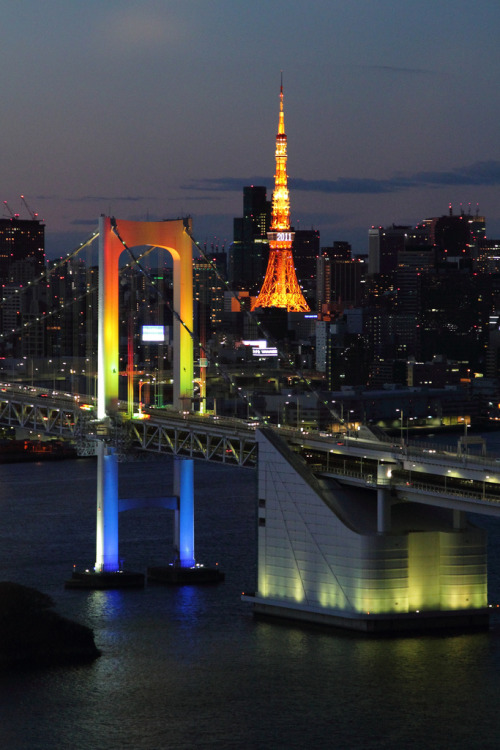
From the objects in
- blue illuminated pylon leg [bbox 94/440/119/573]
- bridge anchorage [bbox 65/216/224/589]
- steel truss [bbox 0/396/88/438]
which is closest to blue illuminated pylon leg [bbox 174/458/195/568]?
bridge anchorage [bbox 65/216/224/589]

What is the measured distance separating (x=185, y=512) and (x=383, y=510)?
17.8ft

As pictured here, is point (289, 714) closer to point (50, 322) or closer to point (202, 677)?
point (202, 677)

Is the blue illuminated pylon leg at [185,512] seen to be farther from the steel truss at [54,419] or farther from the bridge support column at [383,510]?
the bridge support column at [383,510]

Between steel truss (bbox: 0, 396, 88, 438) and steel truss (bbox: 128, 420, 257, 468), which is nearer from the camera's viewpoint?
steel truss (bbox: 128, 420, 257, 468)

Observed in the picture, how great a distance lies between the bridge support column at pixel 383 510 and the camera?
75.7ft

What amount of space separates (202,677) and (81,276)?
44.0 metres

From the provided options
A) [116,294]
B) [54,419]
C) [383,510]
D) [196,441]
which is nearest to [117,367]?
[116,294]

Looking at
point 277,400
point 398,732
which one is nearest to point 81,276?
point 277,400

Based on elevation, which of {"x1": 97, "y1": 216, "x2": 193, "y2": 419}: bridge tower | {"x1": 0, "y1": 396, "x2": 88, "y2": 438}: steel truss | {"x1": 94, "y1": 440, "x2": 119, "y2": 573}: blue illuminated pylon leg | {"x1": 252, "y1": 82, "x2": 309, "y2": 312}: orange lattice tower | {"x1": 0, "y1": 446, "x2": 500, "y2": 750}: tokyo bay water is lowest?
{"x1": 0, "y1": 446, "x2": 500, "y2": 750}: tokyo bay water

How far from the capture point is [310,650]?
22297mm

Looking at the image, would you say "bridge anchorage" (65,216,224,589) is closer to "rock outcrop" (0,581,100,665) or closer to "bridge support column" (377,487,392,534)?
"rock outcrop" (0,581,100,665)

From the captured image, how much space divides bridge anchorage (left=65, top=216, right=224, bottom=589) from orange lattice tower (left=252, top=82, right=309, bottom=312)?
39.0 metres

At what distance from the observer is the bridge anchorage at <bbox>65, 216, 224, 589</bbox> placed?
27188mm

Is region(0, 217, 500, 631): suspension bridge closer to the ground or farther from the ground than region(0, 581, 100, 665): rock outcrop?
farther from the ground
